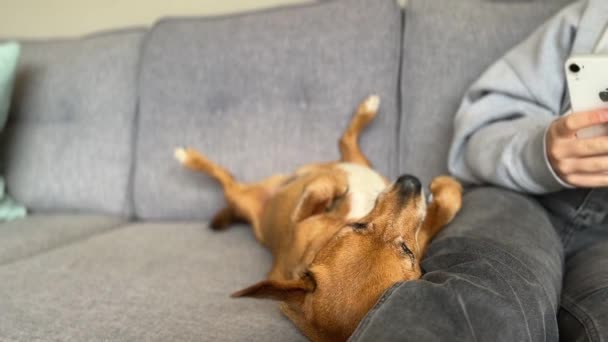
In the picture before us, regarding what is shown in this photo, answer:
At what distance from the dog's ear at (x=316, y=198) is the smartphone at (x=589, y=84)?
60 centimetres

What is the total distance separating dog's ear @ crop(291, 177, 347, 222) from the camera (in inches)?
50.4

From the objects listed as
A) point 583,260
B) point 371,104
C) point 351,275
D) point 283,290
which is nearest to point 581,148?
point 583,260

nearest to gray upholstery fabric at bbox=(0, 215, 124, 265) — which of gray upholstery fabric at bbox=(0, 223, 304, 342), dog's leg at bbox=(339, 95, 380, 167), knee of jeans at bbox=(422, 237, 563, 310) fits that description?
gray upholstery fabric at bbox=(0, 223, 304, 342)

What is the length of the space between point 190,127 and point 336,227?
0.78m

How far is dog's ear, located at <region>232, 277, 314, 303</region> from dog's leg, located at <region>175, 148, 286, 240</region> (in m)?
0.59

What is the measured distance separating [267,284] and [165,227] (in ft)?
2.95

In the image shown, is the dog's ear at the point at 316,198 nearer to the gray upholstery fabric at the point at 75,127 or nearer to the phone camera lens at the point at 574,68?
the phone camera lens at the point at 574,68

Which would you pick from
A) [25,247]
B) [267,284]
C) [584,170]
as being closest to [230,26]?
[25,247]

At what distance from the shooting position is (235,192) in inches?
62.7

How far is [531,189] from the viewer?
1.06m

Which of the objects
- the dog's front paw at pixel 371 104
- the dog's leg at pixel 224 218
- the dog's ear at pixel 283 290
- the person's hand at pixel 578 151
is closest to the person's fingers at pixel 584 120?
the person's hand at pixel 578 151

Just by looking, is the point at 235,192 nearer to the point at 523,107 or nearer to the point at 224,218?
the point at 224,218

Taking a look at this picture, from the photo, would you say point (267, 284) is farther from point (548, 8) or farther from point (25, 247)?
point (548, 8)

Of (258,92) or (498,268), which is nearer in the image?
(498,268)
